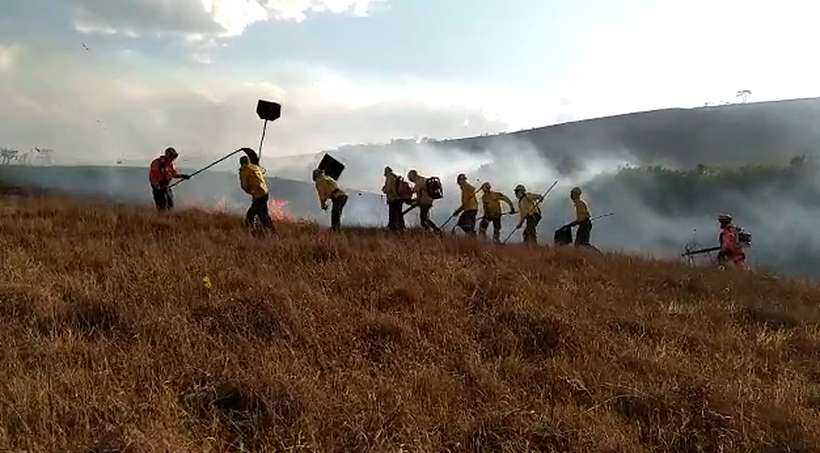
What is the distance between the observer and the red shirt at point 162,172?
11945 mm

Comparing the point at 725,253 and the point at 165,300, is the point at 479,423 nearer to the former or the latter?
the point at 165,300

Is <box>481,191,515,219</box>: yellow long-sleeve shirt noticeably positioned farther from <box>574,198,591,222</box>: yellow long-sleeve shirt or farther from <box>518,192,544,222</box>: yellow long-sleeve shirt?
<box>574,198,591,222</box>: yellow long-sleeve shirt

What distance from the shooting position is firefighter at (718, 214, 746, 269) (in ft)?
40.3

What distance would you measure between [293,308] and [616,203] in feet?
111

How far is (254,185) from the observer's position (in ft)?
34.8

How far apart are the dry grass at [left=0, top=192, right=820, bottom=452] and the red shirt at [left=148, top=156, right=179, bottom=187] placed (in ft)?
11.1

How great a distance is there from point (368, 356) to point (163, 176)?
8313mm

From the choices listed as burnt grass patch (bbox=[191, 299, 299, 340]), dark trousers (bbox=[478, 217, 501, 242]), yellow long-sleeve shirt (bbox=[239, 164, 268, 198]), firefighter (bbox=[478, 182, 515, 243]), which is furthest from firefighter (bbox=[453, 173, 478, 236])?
burnt grass patch (bbox=[191, 299, 299, 340])

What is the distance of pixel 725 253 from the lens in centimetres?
1234

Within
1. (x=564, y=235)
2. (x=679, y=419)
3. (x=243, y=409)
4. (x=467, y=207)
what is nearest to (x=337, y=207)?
(x=467, y=207)

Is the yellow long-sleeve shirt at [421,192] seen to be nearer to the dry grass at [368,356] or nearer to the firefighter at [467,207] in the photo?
the firefighter at [467,207]

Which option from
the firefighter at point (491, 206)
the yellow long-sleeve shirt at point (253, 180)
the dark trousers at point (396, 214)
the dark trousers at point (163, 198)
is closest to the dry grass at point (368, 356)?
the yellow long-sleeve shirt at point (253, 180)

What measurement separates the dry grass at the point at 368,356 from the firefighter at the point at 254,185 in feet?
6.64

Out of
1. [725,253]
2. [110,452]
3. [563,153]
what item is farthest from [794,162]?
[110,452]
